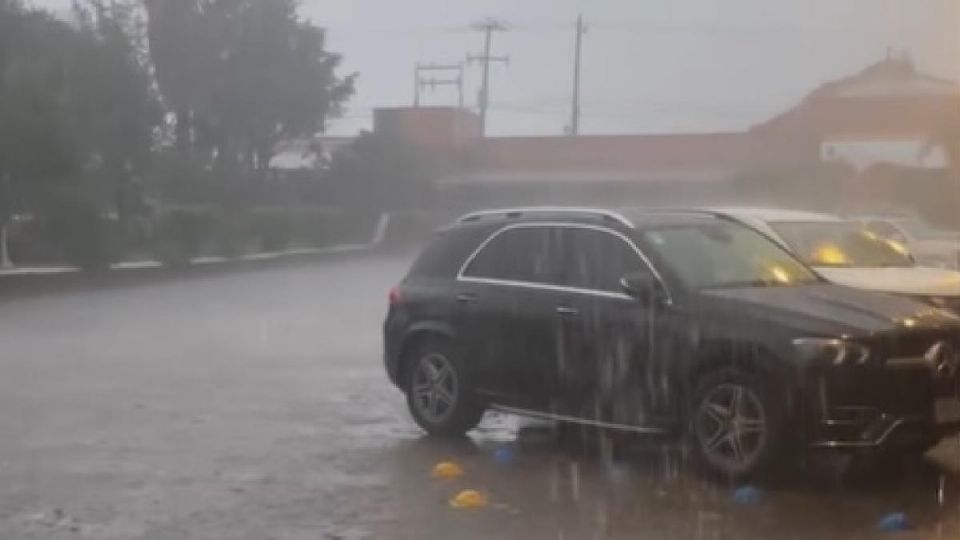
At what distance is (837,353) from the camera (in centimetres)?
809

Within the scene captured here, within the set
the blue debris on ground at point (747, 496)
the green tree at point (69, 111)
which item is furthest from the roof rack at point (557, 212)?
the green tree at point (69, 111)

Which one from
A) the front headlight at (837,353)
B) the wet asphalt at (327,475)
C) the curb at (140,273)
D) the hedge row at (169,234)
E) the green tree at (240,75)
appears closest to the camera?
the wet asphalt at (327,475)

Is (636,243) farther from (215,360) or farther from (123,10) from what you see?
(123,10)

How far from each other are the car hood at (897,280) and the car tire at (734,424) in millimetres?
3032

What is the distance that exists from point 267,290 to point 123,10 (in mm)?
12850

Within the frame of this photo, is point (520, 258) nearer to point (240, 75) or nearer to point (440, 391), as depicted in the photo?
point (440, 391)

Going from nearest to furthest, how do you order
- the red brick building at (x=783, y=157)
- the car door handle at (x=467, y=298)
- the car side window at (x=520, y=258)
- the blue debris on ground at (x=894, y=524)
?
1. the blue debris on ground at (x=894, y=524)
2. the car side window at (x=520, y=258)
3. the car door handle at (x=467, y=298)
4. the red brick building at (x=783, y=157)

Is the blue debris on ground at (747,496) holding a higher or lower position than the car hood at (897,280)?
lower

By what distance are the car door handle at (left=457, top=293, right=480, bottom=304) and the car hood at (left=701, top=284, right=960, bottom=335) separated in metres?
1.81

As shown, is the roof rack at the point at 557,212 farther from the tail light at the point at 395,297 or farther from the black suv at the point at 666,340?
the tail light at the point at 395,297

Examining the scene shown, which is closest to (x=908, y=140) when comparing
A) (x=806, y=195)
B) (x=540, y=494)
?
(x=806, y=195)

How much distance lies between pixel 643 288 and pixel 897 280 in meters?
3.65

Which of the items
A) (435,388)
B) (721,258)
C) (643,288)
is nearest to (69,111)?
(435,388)

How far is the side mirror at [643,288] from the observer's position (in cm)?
893
